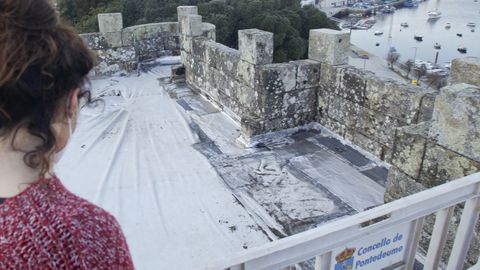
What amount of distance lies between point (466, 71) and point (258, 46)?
2045 mm

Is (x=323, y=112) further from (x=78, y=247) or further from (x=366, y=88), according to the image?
(x=78, y=247)

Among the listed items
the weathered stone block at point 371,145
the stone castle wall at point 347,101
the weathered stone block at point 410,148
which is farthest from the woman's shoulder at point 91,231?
the weathered stone block at point 371,145

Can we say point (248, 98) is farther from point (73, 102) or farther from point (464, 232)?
point (73, 102)

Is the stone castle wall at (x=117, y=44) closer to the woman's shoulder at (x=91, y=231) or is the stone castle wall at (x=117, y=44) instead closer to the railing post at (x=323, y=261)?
the railing post at (x=323, y=261)

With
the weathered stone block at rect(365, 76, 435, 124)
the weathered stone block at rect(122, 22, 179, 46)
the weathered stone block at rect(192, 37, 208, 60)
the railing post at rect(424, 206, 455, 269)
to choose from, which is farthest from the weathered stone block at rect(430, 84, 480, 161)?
the weathered stone block at rect(122, 22, 179, 46)

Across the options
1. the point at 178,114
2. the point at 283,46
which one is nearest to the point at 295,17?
the point at 283,46

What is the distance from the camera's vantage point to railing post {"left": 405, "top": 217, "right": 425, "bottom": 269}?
5.74 feet

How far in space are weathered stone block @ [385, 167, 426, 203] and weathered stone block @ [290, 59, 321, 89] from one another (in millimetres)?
1726

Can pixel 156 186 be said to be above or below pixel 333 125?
below

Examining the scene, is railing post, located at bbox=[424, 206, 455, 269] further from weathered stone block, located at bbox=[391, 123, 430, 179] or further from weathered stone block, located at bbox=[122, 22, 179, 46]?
weathered stone block, located at bbox=[122, 22, 179, 46]

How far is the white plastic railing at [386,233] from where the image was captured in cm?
127

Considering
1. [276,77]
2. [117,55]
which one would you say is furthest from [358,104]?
[117,55]

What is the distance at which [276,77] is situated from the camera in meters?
4.18

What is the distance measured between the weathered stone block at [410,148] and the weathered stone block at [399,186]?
0.13ft
